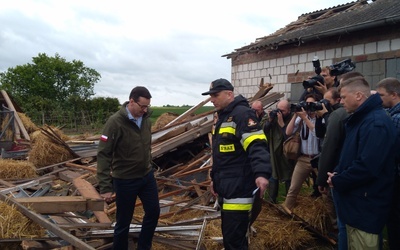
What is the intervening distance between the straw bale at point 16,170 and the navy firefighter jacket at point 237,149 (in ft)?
19.7

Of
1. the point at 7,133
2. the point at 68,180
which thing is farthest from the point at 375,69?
the point at 7,133

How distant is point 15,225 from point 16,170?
4.76m

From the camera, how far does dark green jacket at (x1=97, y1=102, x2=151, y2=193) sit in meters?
4.00

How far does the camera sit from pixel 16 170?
25.5 ft

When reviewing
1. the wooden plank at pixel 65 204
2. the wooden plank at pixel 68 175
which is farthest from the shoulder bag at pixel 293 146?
the wooden plank at pixel 68 175

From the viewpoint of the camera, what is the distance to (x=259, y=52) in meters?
10.9

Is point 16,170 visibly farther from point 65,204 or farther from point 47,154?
point 65,204

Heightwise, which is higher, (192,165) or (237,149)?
(237,149)

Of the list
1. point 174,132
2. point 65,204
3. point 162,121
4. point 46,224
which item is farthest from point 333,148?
point 162,121

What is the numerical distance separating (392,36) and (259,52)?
13.4ft

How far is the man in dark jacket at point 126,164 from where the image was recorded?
4004 millimetres

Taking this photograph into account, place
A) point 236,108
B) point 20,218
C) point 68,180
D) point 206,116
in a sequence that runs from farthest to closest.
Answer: point 206,116, point 68,180, point 20,218, point 236,108

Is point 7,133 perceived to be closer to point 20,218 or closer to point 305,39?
point 20,218

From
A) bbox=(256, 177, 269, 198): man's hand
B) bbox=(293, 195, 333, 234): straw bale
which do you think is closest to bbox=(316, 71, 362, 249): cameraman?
bbox=(256, 177, 269, 198): man's hand
